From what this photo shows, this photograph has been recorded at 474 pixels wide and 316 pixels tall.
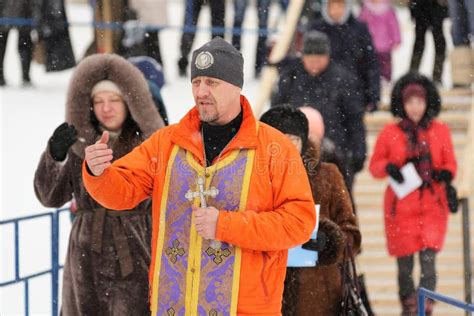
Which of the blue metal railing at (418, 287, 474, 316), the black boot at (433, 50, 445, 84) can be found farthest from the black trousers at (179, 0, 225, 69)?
the blue metal railing at (418, 287, 474, 316)

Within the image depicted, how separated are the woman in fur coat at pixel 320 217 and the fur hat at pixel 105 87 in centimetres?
68

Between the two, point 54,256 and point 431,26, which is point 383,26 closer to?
point 431,26

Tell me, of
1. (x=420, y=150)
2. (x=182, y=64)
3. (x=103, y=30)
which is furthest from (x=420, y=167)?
(x=182, y=64)

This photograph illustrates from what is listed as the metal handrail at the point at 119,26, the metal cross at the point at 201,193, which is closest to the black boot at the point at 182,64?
the metal handrail at the point at 119,26

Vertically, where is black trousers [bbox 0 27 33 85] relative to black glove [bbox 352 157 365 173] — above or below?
above

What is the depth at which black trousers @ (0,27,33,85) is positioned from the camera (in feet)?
39.3

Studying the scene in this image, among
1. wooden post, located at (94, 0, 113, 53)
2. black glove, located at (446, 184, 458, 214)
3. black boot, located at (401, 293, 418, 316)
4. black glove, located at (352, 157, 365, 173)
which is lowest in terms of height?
black boot, located at (401, 293, 418, 316)

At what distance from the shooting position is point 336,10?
9.16 m

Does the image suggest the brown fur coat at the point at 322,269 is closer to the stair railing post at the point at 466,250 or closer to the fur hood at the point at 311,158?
the fur hood at the point at 311,158

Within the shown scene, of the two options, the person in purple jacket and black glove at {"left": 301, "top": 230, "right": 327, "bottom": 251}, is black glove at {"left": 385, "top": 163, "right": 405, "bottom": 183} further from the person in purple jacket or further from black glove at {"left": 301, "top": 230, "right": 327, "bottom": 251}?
the person in purple jacket

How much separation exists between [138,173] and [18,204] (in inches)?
214

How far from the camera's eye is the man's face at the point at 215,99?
397 centimetres

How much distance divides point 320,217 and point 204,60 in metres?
1.21

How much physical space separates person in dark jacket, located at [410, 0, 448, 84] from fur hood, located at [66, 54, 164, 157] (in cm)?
697
